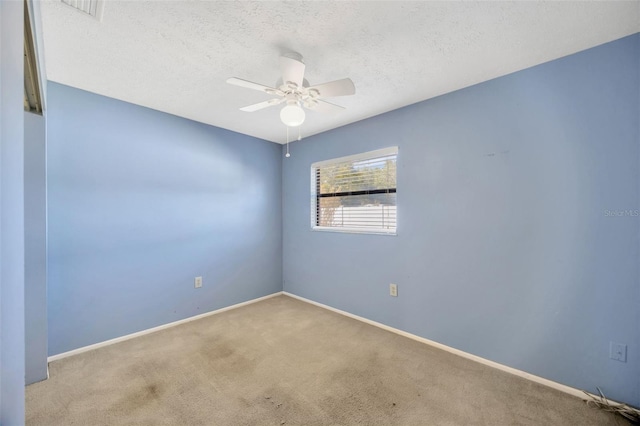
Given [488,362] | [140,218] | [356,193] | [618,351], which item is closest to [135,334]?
[140,218]

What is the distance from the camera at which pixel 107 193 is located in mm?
2387

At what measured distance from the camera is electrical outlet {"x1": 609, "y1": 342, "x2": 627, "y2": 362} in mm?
1587

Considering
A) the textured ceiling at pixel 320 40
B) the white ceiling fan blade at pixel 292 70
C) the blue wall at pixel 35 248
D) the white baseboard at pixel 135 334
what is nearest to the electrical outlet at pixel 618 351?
the textured ceiling at pixel 320 40

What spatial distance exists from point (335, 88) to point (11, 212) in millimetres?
1548

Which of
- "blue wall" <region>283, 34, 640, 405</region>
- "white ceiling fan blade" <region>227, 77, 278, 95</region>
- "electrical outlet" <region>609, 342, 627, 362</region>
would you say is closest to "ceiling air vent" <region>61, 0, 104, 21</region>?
"white ceiling fan blade" <region>227, 77, 278, 95</region>

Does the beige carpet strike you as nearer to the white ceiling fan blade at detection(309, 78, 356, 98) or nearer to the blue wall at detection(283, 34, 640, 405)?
the blue wall at detection(283, 34, 640, 405)

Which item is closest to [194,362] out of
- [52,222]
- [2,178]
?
[52,222]

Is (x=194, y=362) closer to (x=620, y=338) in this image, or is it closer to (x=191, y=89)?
(x=191, y=89)

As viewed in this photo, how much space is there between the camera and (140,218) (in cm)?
259

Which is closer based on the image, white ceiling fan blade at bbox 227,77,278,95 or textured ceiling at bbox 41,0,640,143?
textured ceiling at bbox 41,0,640,143

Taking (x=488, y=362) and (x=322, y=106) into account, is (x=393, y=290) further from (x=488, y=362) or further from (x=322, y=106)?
(x=322, y=106)

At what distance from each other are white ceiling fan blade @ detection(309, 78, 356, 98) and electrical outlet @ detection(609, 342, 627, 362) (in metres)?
2.29

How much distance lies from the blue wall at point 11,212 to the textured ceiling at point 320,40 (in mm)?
1057

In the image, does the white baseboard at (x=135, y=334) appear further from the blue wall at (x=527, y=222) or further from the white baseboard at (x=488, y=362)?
the blue wall at (x=527, y=222)
